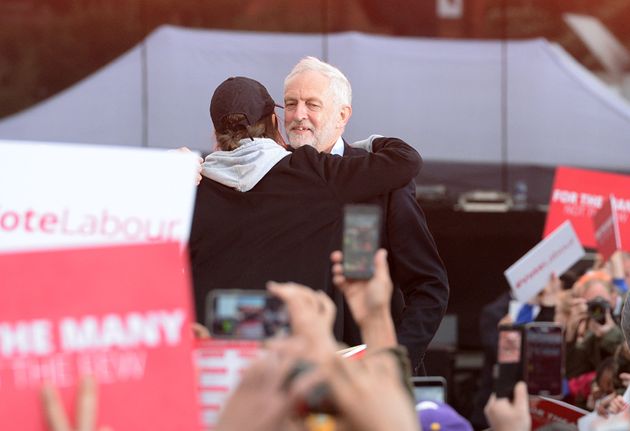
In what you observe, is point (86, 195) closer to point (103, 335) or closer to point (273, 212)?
point (103, 335)

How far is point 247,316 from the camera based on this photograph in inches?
84.4

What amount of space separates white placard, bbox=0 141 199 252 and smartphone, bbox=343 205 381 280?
0.25m

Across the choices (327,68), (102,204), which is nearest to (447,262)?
(327,68)

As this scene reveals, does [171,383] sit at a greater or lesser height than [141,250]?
lesser

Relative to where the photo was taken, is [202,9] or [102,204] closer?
[102,204]

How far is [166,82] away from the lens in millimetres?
10727

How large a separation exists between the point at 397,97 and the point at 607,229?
4.60 m

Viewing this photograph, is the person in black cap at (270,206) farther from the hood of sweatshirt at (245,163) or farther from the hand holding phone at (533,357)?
the hand holding phone at (533,357)

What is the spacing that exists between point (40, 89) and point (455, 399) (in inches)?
137

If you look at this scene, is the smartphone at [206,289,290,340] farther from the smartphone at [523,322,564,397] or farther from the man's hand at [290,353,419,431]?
the smartphone at [523,322,564,397]

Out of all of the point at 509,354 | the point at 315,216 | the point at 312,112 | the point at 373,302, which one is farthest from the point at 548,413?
the point at 373,302

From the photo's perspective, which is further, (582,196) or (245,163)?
(582,196)

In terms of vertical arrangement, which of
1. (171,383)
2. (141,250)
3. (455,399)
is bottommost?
(455,399)

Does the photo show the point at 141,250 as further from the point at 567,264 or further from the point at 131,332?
the point at 567,264
